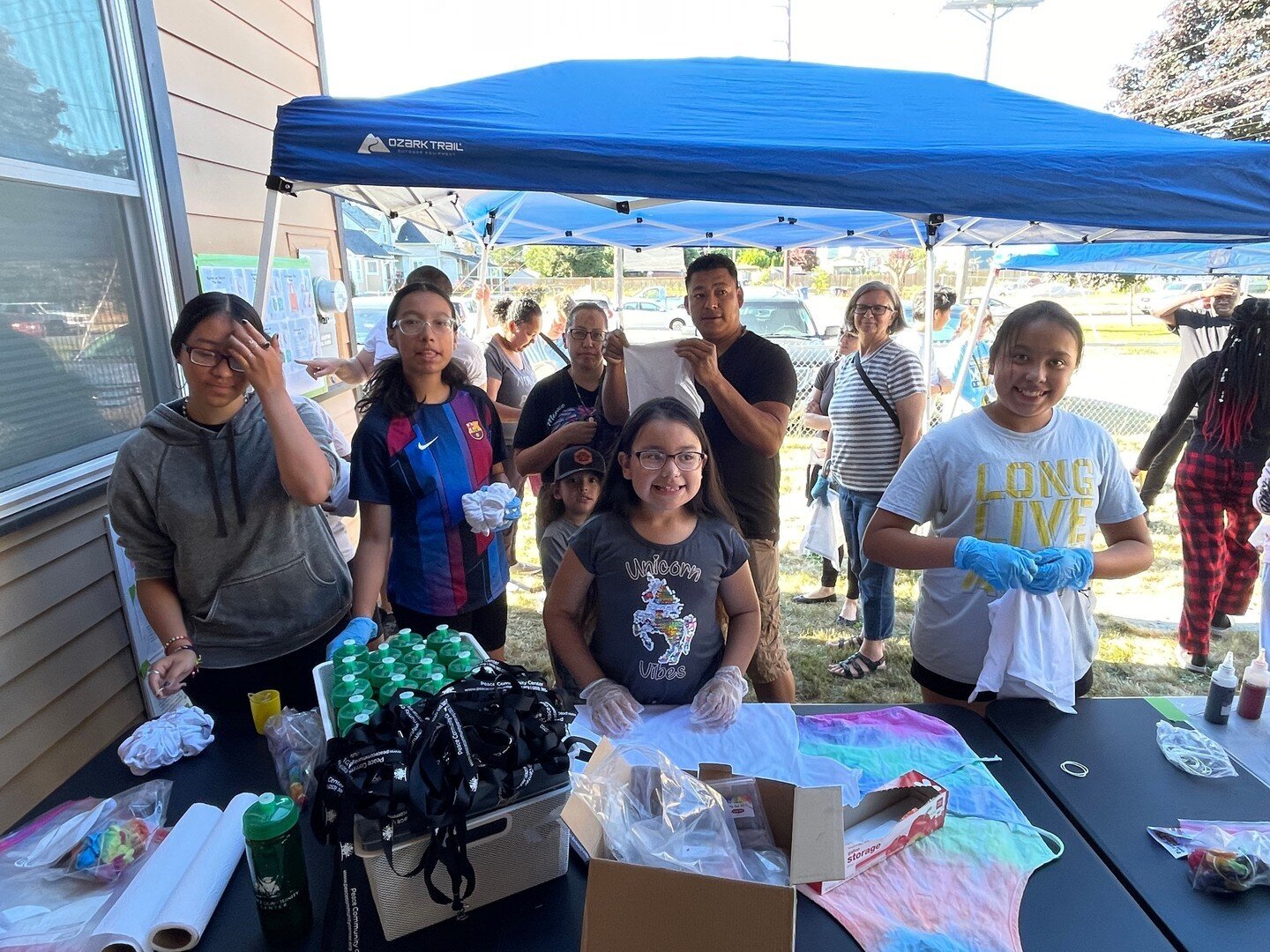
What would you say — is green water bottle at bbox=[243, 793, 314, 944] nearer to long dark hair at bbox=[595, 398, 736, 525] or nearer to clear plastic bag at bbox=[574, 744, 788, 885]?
clear plastic bag at bbox=[574, 744, 788, 885]

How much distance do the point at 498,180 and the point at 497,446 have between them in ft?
2.68

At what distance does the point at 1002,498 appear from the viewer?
5.91 feet

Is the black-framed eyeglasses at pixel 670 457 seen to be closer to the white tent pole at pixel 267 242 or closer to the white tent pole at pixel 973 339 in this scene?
the white tent pole at pixel 267 242

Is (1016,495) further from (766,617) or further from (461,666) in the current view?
(461,666)

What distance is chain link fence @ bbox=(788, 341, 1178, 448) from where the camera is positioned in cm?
888

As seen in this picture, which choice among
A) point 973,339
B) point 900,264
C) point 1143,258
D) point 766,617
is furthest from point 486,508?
point 900,264

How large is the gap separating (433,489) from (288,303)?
1.98 meters

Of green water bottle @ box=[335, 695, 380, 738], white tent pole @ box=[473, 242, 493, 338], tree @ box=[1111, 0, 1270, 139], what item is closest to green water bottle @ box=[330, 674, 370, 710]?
green water bottle @ box=[335, 695, 380, 738]

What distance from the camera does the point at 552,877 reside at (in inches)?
47.6

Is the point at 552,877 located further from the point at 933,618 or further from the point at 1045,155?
the point at 1045,155

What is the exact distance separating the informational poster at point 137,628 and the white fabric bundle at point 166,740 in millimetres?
898

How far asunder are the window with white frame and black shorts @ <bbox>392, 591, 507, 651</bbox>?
107cm

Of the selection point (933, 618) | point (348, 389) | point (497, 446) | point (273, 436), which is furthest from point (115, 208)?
point (933, 618)

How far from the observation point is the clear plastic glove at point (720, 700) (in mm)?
1638
